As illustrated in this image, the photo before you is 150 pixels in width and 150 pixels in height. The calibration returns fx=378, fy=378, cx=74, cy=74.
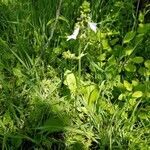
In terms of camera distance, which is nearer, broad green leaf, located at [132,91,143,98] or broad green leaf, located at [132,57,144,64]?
broad green leaf, located at [132,91,143,98]

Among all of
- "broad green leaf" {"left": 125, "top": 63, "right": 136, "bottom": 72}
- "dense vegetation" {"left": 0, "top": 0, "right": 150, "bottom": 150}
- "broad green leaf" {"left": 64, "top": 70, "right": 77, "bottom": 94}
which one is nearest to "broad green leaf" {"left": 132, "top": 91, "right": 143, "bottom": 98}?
"dense vegetation" {"left": 0, "top": 0, "right": 150, "bottom": 150}

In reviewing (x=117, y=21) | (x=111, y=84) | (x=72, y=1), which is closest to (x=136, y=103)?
(x=111, y=84)

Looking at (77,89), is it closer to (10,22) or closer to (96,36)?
(96,36)

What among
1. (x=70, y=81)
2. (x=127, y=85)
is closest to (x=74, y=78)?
(x=70, y=81)

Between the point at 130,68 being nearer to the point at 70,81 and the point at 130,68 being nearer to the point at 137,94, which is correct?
the point at 137,94

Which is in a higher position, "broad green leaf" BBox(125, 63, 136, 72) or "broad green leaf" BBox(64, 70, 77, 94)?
"broad green leaf" BBox(125, 63, 136, 72)

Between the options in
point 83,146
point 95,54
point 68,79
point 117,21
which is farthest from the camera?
point 117,21

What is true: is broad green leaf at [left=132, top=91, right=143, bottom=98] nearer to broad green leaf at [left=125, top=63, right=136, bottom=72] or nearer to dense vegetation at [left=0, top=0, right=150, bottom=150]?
dense vegetation at [left=0, top=0, right=150, bottom=150]

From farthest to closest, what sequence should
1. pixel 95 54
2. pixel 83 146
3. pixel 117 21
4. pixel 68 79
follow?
pixel 117 21
pixel 95 54
pixel 68 79
pixel 83 146
